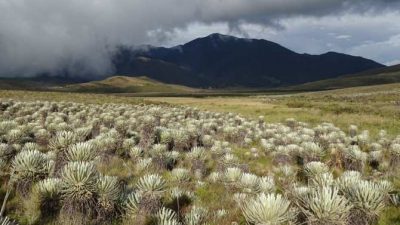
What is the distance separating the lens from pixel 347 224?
685 cm

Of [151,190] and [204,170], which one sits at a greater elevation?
[151,190]

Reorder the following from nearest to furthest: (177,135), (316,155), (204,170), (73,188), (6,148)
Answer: (73,188), (6,148), (204,170), (316,155), (177,135)

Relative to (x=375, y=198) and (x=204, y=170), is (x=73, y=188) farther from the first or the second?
(x=204, y=170)

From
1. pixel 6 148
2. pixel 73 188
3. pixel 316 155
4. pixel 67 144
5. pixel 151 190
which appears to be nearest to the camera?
pixel 73 188

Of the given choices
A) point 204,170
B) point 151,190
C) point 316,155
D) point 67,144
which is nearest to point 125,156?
point 204,170

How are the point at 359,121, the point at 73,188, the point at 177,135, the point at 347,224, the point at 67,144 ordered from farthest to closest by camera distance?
the point at 359,121 < the point at 177,135 < the point at 67,144 < the point at 73,188 < the point at 347,224

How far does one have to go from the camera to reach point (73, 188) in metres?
7.75

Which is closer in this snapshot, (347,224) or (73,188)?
(347,224)

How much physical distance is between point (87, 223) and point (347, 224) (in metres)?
4.43

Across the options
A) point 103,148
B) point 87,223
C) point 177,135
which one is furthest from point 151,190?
point 177,135

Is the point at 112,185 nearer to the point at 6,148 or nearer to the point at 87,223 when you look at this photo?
the point at 87,223

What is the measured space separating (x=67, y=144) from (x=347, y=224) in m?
7.54

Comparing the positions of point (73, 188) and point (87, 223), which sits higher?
point (73, 188)

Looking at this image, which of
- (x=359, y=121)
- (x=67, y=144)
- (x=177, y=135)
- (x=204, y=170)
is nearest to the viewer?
(x=67, y=144)
